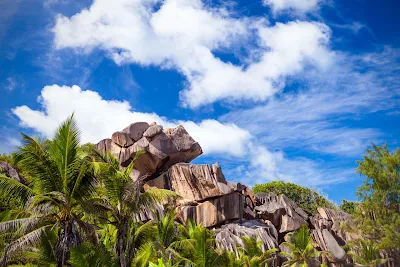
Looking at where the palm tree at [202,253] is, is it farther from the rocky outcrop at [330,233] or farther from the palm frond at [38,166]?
the rocky outcrop at [330,233]

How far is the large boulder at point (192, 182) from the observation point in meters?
34.7

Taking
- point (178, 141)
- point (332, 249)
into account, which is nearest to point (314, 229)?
point (332, 249)

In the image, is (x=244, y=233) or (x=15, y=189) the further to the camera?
(x=244, y=233)

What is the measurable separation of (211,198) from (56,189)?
21219mm

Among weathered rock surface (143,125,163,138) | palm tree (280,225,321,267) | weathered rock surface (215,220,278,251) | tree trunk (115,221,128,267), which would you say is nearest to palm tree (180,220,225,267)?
tree trunk (115,221,128,267)

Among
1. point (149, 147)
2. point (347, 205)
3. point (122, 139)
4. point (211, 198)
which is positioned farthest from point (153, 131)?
point (347, 205)

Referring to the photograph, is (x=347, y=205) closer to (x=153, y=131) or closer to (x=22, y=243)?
(x=153, y=131)

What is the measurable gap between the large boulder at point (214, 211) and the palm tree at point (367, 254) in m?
10.3

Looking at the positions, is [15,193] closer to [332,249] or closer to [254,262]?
[254,262]

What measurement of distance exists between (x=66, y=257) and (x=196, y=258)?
26.6 ft

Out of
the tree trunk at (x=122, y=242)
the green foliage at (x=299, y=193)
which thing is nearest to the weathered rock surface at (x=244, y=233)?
the tree trunk at (x=122, y=242)

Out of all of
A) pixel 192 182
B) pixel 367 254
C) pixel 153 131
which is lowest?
pixel 367 254

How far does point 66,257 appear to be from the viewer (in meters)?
14.6

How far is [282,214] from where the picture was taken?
38.6 metres
